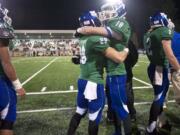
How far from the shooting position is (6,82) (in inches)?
195

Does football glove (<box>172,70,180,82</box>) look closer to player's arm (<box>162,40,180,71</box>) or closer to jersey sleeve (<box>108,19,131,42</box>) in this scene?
player's arm (<box>162,40,180,71</box>)

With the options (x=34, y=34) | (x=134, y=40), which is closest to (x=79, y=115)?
(x=134, y=40)

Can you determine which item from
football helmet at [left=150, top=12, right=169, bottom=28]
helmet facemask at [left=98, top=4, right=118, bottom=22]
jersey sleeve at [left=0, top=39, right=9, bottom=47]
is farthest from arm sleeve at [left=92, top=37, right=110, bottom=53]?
football helmet at [left=150, top=12, right=169, bottom=28]

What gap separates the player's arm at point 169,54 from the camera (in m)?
5.85

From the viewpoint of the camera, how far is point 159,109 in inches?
253

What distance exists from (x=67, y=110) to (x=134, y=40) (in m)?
2.60

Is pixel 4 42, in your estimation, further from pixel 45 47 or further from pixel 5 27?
pixel 45 47

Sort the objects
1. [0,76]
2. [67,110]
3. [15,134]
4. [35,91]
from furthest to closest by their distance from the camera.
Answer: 1. [35,91]
2. [67,110]
3. [15,134]
4. [0,76]

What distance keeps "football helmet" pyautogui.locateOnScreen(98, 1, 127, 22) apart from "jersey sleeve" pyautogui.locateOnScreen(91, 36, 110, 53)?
1.30 feet

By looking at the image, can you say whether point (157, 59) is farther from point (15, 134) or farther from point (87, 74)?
point (15, 134)

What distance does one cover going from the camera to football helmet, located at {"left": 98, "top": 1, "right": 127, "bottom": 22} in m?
5.30

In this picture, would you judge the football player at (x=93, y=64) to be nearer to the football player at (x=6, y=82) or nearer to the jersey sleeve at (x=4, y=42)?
the football player at (x=6, y=82)

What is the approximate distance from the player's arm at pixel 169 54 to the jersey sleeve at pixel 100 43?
123 centimetres

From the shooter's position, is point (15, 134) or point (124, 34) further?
point (15, 134)
